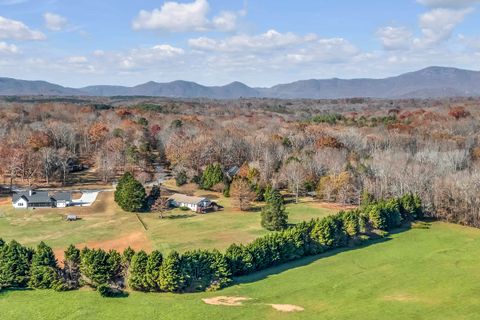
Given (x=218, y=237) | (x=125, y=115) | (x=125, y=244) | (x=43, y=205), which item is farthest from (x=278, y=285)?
(x=125, y=115)

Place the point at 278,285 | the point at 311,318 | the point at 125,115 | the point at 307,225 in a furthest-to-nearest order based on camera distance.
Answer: the point at 125,115 < the point at 307,225 < the point at 278,285 < the point at 311,318

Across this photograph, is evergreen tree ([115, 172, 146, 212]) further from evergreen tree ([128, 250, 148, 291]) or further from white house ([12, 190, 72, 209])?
evergreen tree ([128, 250, 148, 291])

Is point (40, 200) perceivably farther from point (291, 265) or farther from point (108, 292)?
point (291, 265)

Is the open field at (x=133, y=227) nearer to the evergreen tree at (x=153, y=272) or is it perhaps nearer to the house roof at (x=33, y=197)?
the house roof at (x=33, y=197)

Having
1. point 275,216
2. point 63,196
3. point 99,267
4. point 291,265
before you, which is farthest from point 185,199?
point 99,267

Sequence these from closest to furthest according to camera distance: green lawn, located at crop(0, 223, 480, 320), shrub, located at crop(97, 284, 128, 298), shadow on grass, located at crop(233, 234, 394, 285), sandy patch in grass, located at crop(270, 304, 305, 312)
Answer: green lawn, located at crop(0, 223, 480, 320), sandy patch in grass, located at crop(270, 304, 305, 312), shrub, located at crop(97, 284, 128, 298), shadow on grass, located at crop(233, 234, 394, 285)

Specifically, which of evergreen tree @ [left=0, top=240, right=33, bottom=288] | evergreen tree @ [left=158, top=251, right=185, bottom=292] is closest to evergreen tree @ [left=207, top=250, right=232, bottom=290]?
evergreen tree @ [left=158, top=251, right=185, bottom=292]

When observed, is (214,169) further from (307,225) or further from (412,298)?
A: (412,298)
